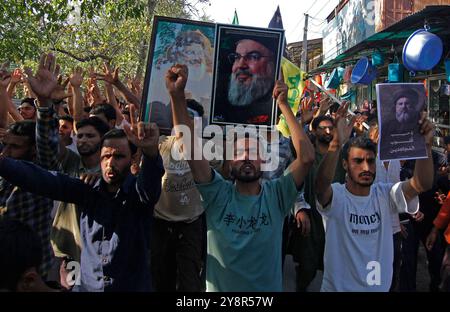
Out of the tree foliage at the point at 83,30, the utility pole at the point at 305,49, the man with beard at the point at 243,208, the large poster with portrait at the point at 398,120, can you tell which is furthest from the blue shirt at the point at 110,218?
the utility pole at the point at 305,49

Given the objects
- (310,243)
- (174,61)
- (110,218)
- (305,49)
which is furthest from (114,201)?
(305,49)

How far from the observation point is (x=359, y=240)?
284cm

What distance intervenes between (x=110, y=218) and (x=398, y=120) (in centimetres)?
179

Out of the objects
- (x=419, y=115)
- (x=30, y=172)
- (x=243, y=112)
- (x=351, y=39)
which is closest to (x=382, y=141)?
(x=419, y=115)

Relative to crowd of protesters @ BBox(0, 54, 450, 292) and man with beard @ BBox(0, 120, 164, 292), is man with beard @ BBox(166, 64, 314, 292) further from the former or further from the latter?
man with beard @ BBox(0, 120, 164, 292)

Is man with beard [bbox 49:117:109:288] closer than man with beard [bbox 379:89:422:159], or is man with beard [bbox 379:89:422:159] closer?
man with beard [bbox 379:89:422:159]

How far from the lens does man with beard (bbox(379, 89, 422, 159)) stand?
291 centimetres

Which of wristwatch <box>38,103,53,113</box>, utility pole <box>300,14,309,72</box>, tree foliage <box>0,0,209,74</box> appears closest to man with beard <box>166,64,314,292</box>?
wristwatch <box>38,103,53,113</box>

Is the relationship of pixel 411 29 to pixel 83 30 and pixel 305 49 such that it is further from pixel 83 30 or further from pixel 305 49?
pixel 305 49

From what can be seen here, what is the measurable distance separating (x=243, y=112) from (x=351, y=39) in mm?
14503

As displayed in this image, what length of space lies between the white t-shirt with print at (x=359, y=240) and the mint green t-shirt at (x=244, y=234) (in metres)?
0.38

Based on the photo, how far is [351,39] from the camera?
1666 cm

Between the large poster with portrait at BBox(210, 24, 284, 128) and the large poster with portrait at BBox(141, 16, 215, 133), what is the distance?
35 cm

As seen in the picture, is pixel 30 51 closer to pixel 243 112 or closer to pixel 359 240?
pixel 243 112
